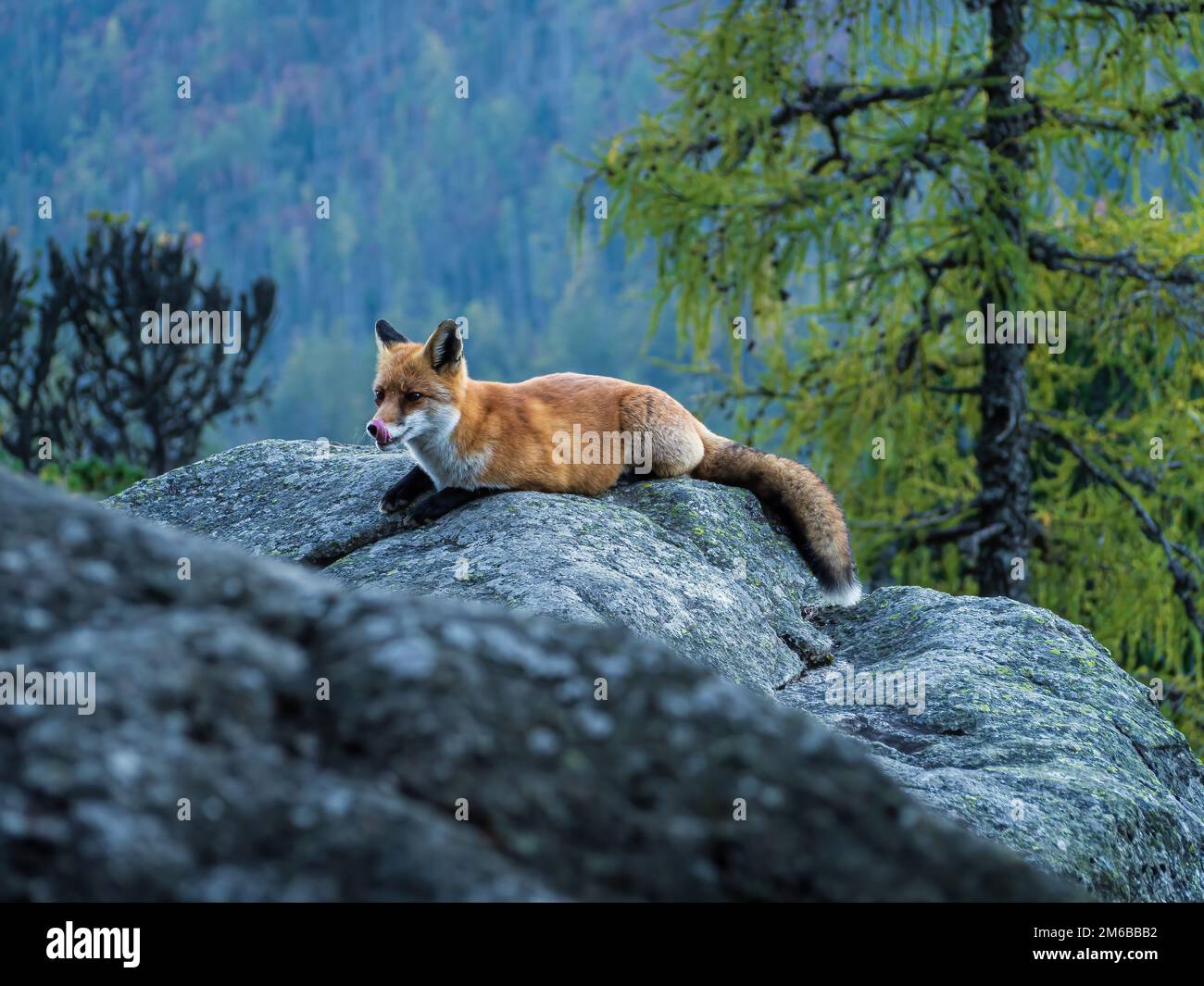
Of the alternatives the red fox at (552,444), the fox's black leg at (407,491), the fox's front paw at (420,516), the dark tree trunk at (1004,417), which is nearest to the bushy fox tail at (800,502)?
the red fox at (552,444)

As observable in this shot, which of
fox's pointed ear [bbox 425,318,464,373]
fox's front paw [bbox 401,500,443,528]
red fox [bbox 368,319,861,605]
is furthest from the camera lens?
fox's pointed ear [bbox 425,318,464,373]

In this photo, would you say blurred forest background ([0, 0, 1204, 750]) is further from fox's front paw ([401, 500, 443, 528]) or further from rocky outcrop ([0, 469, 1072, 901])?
rocky outcrop ([0, 469, 1072, 901])

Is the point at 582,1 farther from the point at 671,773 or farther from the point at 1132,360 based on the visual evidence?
the point at 671,773

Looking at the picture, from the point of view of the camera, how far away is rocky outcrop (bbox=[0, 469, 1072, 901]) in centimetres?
162

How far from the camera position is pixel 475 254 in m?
116

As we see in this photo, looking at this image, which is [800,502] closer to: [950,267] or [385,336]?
[385,336]

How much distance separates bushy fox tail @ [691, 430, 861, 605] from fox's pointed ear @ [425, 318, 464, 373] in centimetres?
177

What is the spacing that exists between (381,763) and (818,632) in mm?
4788

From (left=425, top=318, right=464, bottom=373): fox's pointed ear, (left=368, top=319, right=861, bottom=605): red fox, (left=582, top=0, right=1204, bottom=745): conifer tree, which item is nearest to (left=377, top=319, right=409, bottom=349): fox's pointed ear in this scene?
(left=368, top=319, right=861, bottom=605): red fox

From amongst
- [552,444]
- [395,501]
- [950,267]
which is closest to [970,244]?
[950,267]

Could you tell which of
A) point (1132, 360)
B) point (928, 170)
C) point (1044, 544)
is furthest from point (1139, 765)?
point (1132, 360)

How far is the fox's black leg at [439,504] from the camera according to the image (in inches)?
248

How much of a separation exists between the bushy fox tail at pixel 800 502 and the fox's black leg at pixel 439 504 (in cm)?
168
